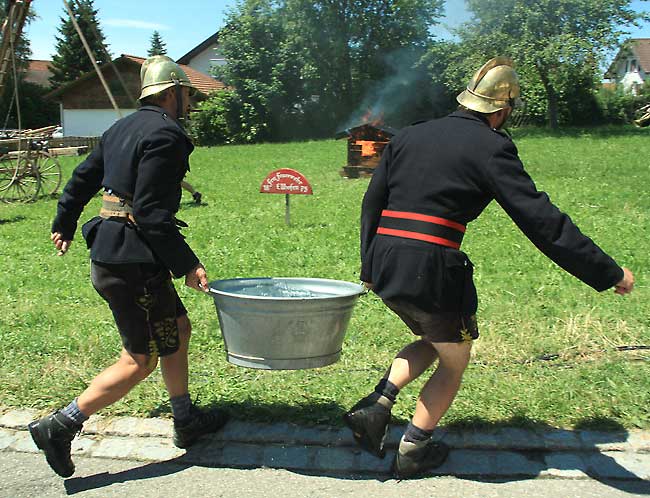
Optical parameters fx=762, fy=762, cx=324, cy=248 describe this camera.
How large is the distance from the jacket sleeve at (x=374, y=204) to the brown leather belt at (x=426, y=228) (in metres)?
0.15

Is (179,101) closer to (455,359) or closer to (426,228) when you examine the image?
(426,228)

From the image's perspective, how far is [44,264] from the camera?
8555 mm

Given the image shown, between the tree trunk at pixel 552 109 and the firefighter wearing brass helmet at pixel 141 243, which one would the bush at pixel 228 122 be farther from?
the firefighter wearing brass helmet at pixel 141 243

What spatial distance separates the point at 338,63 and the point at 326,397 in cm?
3705

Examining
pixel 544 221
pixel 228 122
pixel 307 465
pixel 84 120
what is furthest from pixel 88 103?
pixel 544 221

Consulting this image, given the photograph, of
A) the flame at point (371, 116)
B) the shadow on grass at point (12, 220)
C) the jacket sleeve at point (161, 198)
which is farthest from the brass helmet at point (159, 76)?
the flame at point (371, 116)

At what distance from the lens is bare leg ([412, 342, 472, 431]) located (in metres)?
3.48

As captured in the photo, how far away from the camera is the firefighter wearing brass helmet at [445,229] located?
3221 millimetres

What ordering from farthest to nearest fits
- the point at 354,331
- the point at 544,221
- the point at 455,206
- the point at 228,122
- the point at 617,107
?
the point at 617,107 < the point at 228,122 < the point at 354,331 < the point at 455,206 < the point at 544,221

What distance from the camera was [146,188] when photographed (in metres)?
3.37

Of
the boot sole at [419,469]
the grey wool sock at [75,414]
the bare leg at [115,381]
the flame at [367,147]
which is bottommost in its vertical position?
the boot sole at [419,469]

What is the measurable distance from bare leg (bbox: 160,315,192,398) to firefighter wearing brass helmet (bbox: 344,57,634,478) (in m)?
0.92

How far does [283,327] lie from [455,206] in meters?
0.98

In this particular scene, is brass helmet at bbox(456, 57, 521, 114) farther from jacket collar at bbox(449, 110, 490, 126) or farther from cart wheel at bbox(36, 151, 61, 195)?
cart wheel at bbox(36, 151, 61, 195)
